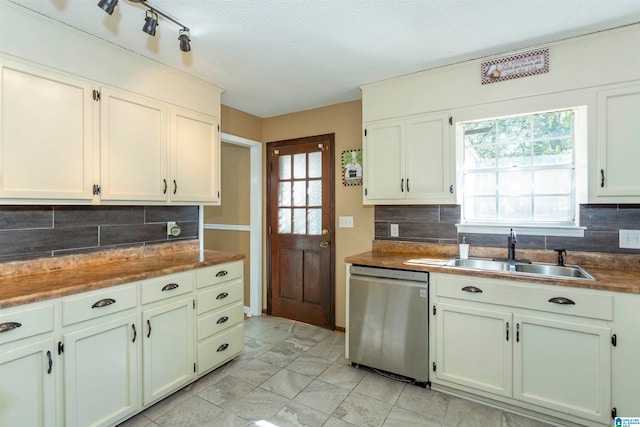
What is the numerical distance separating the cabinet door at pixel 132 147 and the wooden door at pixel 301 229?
58.1 inches

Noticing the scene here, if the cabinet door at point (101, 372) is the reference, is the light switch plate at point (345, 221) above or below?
above

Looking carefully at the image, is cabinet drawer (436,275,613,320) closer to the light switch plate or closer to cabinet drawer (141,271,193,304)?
the light switch plate

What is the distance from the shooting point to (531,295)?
6.24 ft

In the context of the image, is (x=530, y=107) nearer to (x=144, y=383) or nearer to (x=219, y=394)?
(x=219, y=394)

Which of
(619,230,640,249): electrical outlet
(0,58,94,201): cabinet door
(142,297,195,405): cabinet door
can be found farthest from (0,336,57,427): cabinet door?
(619,230,640,249): electrical outlet

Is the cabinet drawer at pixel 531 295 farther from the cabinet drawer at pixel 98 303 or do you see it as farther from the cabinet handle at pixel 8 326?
the cabinet handle at pixel 8 326

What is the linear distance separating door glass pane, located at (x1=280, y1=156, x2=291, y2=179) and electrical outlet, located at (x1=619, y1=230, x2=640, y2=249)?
2950 millimetres

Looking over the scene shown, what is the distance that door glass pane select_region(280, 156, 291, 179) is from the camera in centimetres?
366

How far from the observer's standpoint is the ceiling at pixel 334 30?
5.72ft

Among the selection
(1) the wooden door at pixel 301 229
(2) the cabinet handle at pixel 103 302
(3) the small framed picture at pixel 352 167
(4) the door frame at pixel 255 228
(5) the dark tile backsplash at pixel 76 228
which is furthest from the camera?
(4) the door frame at pixel 255 228

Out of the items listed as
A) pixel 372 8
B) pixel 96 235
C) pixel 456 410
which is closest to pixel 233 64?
pixel 372 8

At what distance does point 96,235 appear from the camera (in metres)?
2.27

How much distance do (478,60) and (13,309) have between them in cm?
321

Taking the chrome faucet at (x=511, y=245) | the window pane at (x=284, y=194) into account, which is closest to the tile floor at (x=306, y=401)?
the chrome faucet at (x=511, y=245)
